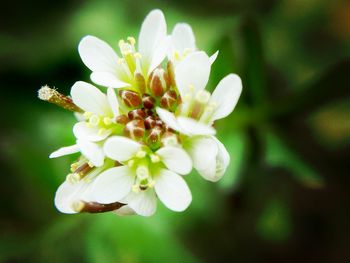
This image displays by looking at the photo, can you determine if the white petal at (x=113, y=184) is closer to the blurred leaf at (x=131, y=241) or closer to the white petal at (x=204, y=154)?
the white petal at (x=204, y=154)

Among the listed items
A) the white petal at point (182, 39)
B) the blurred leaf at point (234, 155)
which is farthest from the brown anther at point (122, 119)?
the blurred leaf at point (234, 155)

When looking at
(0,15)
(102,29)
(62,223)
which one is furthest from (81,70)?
(62,223)

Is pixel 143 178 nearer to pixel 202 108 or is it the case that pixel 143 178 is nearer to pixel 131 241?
pixel 202 108

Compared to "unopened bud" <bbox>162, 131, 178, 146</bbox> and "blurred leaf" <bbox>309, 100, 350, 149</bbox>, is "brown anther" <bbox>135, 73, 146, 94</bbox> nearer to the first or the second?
"unopened bud" <bbox>162, 131, 178, 146</bbox>

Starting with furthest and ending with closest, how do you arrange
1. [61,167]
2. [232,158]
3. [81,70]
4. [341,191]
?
[81,70], [341,191], [61,167], [232,158]

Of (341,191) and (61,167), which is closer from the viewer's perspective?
(61,167)

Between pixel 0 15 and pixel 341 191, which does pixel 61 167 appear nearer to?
pixel 0 15
